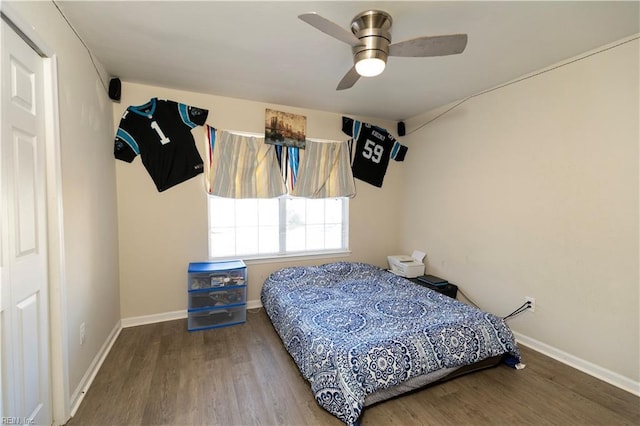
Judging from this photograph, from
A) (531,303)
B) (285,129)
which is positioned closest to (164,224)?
(285,129)

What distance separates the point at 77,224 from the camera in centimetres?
178

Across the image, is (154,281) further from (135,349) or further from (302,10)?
(302,10)

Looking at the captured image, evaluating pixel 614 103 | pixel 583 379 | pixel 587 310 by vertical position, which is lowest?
pixel 583 379

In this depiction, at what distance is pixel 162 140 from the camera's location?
279 centimetres

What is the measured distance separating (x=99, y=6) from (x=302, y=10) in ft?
3.89

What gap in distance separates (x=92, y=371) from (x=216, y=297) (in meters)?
1.07

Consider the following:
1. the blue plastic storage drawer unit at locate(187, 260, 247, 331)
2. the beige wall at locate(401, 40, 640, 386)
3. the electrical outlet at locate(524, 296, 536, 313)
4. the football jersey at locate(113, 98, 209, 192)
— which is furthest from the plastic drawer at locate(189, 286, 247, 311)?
the electrical outlet at locate(524, 296, 536, 313)

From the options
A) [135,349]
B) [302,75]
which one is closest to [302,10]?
[302,75]

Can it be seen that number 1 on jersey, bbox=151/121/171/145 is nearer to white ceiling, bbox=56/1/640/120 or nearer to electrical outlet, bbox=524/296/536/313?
white ceiling, bbox=56/1/640/120

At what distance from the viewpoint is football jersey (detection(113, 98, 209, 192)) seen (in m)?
2.67

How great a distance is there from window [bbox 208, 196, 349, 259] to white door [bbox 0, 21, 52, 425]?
168cm

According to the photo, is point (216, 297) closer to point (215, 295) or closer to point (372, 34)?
point (215, 295)

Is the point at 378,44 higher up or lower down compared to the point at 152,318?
higher up

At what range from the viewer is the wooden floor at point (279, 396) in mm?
1613
